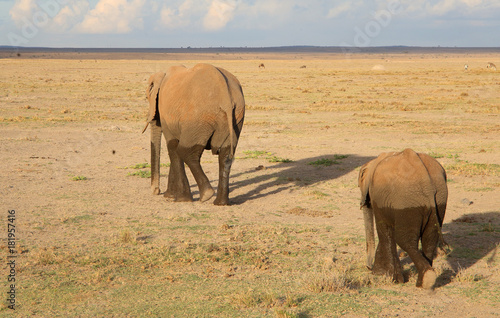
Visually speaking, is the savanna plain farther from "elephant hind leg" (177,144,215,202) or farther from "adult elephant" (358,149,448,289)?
"adult elephant" (358,149,448,289)

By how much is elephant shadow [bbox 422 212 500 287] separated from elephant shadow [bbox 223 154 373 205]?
3.78m

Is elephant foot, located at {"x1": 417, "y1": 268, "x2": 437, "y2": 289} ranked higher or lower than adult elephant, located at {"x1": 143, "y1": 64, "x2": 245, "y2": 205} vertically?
lower

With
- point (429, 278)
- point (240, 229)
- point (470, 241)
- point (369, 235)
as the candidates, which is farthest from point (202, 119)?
point (429, 278)

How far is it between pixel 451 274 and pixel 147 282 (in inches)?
146

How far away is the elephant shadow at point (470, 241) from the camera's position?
23.8ft

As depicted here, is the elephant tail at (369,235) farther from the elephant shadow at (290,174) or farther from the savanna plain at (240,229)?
the elephant shadow at (290,174)

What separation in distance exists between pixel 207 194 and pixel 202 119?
1393 mm

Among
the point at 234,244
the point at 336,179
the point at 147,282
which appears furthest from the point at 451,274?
the point at 336,179

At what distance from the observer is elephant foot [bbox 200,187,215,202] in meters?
10.6

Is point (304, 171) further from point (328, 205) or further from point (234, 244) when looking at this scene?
point (234, 244)

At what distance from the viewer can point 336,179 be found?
42.1ft

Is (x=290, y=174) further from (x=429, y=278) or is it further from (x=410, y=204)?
(x=429, y=278)

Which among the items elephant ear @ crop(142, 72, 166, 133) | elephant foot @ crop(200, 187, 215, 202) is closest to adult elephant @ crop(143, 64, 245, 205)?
elephant foot @ crop(200, 187, 215, 202)

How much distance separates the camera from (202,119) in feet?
33.7
